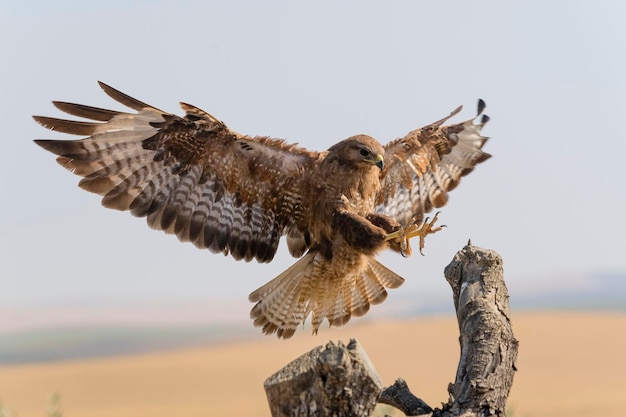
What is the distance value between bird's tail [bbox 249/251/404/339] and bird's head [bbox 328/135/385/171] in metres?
0.85

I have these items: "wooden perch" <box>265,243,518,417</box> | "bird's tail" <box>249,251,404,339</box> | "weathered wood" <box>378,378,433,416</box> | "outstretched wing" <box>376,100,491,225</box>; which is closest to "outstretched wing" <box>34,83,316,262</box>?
"bird's tail" <box>249,251,404,339</box>

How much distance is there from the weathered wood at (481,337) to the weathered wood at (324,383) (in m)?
1.03

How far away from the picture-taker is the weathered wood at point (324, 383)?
11.8 ft

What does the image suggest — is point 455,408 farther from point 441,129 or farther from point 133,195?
point 441,129

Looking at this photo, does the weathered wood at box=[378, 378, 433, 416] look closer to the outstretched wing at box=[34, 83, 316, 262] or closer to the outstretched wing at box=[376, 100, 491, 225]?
the outstretched wing at box=[34, 83, 316, 262]

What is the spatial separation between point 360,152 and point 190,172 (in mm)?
1337

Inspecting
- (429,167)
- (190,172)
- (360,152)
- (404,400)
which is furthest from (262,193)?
(404,400)

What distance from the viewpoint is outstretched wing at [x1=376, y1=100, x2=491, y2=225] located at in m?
7.30

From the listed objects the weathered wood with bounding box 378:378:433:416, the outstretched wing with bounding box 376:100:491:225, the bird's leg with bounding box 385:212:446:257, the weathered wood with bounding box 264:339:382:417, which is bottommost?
the weathered wood with bounding box 264:339:382:417

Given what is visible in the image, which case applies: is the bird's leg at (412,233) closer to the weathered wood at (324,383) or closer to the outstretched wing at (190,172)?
the outstretched wing at (190,172)

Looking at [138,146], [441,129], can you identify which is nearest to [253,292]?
[138,146]

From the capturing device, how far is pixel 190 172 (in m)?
6.37

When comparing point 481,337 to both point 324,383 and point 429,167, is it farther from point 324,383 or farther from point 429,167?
point 429,167

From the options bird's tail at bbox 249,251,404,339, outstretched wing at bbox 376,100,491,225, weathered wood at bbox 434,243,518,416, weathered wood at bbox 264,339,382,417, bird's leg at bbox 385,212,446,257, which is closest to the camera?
weathered wood at bbox 264,339,382,417
